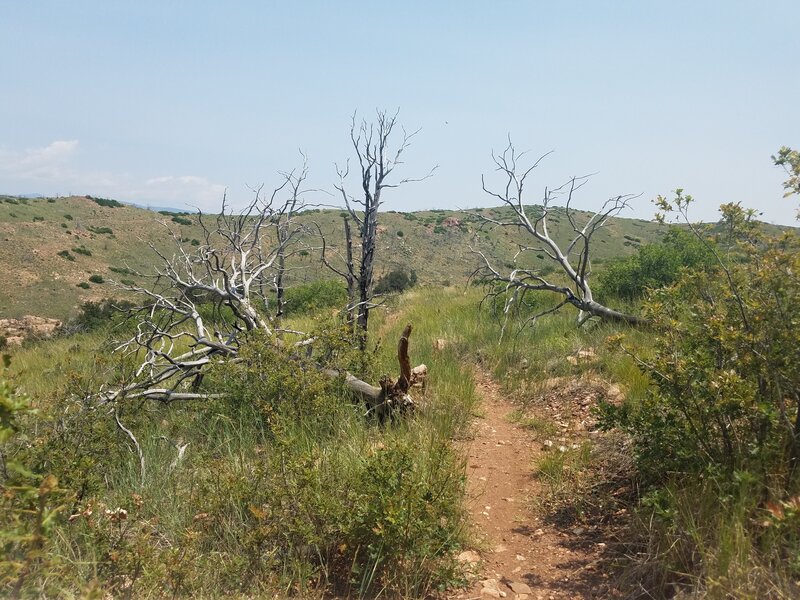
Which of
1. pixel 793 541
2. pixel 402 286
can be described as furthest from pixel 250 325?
pixel 402 286

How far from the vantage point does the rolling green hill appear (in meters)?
28.0

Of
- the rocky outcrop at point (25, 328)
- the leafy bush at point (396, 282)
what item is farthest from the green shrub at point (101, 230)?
the leafy bush at point (396, 282)

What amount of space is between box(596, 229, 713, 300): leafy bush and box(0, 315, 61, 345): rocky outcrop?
51.8 ft

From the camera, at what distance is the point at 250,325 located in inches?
261

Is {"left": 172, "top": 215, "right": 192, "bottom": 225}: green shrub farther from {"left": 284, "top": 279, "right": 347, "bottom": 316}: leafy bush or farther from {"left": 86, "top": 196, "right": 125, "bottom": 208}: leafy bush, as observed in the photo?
{"left": 284, "top": 279, "right": 347, "bottom": 316}: leafy bush

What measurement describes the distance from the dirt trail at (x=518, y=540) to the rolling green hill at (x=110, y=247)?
60.4 feet

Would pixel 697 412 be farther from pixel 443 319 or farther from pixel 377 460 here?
pixel 443 319

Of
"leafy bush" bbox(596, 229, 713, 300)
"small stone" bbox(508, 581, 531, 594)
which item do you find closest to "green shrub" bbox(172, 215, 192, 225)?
"leafy bush" bbox(596, 229, 713, 300)

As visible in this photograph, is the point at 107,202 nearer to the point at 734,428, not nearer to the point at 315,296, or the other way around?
the point at 315,296

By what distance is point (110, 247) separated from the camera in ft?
119

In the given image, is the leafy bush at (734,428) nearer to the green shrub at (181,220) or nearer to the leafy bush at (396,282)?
the leafy bush at (396,282)

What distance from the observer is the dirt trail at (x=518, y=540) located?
120 inches

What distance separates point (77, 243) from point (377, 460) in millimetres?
38258

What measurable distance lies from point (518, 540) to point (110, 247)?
3862cm
